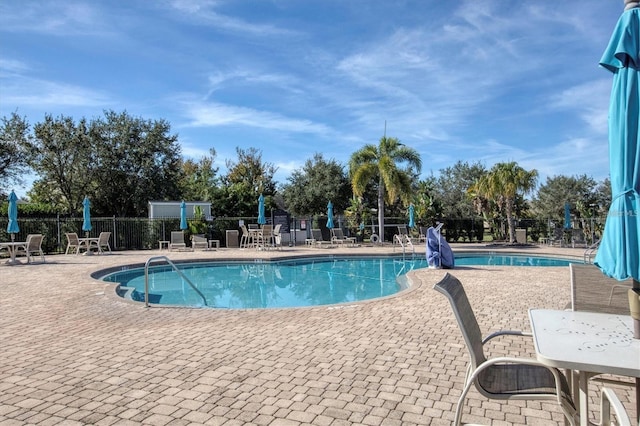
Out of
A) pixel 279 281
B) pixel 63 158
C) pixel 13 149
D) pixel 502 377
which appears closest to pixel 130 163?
pixel 63 158

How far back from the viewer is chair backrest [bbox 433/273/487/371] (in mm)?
2184

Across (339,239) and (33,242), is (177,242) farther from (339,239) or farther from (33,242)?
(339,239)

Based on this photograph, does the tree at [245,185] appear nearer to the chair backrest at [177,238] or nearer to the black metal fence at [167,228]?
the black metal fence at [167,228]

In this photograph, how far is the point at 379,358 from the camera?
3.86 metres

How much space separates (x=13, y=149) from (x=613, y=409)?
26.8 meters

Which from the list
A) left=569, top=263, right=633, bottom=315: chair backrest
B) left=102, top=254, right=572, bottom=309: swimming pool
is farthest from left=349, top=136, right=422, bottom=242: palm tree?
left=569, top=263, right=633, bottom=315: chair backrest

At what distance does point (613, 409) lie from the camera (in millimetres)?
1722

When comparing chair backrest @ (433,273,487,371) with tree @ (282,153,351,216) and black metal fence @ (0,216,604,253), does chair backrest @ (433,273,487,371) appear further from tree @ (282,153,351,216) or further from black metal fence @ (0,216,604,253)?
tree @ (282,153,351,216)

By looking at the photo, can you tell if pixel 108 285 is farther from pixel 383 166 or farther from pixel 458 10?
pixel 383 166

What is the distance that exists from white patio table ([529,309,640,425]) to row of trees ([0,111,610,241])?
18293mm

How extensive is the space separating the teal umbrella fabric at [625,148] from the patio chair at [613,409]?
64 centimetres

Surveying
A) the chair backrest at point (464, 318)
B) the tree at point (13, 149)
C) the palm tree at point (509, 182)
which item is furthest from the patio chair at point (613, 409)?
the tree at point (13, 149)

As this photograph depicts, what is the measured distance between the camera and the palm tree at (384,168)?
67.8ft

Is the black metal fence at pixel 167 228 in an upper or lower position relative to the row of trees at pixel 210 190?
lower
